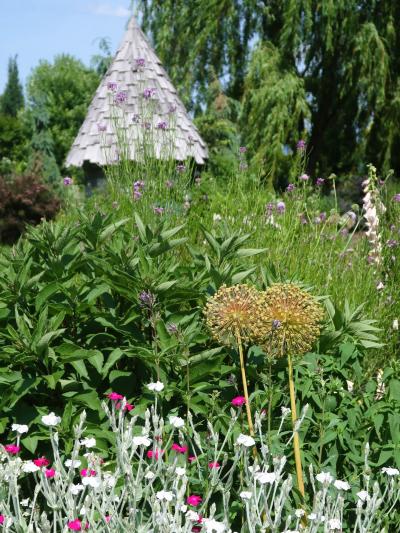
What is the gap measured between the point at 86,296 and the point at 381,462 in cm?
137

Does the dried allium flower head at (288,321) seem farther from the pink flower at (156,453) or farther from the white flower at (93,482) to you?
the white flower at (93,482)

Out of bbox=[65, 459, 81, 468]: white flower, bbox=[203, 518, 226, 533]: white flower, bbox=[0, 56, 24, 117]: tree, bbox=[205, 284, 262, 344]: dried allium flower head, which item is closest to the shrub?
bbox=[205, 284, 262, 344]: dried allium flower head

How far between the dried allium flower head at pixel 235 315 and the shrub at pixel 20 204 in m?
12.4

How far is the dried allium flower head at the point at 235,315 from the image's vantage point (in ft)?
9.48

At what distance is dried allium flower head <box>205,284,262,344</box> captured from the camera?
289 cm

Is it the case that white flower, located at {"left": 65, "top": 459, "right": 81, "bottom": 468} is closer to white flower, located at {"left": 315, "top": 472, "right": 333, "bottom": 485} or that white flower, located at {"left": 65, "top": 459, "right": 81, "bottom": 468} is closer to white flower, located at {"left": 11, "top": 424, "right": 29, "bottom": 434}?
white flower, located at {"left": 11, "top": 424, "right": 29, "bottom": 434}

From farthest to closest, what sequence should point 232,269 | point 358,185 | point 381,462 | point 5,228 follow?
1. point 358,185
2. point 5,228
3. point 232,269
4. point 381,462

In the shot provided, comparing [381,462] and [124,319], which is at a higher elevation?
[124,319]

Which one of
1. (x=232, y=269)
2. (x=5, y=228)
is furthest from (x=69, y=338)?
(x=5, y=228)

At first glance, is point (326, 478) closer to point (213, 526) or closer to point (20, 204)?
point (213, 526)

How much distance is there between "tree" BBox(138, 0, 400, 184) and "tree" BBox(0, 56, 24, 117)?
3284 centimetres

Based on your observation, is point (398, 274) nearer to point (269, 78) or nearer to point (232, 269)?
point (232, 269)

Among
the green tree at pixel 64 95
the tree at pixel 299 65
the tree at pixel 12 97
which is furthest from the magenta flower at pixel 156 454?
the tree at pixel 12 97

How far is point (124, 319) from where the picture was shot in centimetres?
329
